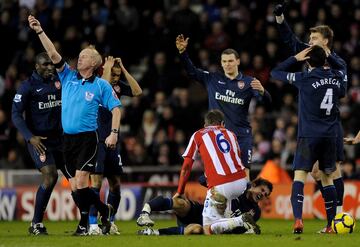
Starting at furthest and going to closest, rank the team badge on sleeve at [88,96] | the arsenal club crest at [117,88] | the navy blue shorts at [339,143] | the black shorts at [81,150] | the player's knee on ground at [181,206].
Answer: the arsenal club crest at [117,88] → the navy blue shorts at [339,143] → the player's knee on ground at [181,206] → the team badge on sleeve at [88,96] → the black shorts at [81,150]

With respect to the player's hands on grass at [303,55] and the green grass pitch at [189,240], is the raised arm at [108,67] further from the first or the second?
the player's hands on grass at [303,55]

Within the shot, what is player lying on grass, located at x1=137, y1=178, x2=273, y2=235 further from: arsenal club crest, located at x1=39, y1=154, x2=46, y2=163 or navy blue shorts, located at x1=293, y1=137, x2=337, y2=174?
arsenal club crest, located at x1=39, y1=154, x2=46, y2=163

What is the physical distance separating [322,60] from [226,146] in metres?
1.60

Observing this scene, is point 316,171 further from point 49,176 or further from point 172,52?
point 172,52

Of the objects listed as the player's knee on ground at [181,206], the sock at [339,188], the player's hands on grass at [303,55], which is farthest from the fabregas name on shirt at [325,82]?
the player's knee on ground at [181,206]

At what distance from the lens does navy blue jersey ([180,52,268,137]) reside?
15000 mm

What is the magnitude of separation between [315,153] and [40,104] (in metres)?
3.51

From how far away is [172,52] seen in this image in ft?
78.3

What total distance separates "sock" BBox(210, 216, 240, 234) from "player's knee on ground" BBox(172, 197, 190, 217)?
1.54ft

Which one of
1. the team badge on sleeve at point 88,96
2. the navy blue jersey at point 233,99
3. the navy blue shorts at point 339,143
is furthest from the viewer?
the navy blue jersey at point 233,99

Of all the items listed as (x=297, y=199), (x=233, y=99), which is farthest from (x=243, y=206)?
(x=233, y=99)

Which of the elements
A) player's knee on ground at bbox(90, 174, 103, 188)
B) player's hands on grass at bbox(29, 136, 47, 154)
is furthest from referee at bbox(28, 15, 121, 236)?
player's knee on ground at bbox(90, 174, 103, 188)

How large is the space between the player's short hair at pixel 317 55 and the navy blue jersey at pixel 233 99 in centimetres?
171

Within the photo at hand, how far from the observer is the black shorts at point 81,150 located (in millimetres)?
12805
